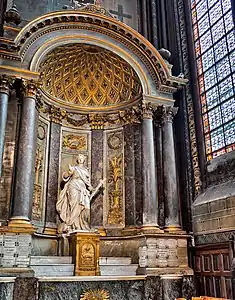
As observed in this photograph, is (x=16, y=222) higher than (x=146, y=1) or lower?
lower

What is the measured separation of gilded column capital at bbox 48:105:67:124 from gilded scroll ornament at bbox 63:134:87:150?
1.85 ft

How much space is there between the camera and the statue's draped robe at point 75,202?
9.78 metres

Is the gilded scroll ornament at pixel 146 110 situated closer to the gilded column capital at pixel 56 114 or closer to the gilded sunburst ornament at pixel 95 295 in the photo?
the gilded column capital at pixel 56 114

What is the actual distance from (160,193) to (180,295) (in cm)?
270

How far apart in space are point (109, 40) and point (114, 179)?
406 centimetres

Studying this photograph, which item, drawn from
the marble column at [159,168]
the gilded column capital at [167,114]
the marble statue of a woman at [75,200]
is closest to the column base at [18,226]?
the marble statue of a woman at [75,200]

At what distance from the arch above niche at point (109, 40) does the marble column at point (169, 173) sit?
70cm

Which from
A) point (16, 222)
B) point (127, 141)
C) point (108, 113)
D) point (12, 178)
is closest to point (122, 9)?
point (108, 113)

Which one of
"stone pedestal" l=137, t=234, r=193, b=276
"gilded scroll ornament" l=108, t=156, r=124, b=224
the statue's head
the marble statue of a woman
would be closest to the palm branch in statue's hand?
the marble statue of a woman

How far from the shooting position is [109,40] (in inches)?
420

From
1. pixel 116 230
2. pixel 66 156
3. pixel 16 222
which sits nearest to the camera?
pixel 16 222

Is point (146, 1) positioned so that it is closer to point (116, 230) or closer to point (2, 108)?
point (2, 108)

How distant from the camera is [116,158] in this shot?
11.2 meters

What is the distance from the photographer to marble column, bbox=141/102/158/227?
374 inches
